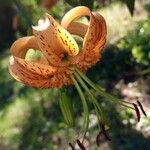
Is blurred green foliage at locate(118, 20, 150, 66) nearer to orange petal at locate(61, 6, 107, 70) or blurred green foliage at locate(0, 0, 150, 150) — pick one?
blurred green foliage at locate(0, 0, 150, 150)

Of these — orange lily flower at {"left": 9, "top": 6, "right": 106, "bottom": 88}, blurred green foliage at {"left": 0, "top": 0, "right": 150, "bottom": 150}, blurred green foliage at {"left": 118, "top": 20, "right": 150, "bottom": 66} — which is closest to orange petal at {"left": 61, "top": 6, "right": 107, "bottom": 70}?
orange lily flower at {"left": 9, "top": 6, "right": 106, "bottom": 88}

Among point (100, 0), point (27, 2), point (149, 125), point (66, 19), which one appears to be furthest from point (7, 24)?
point (66, 19)

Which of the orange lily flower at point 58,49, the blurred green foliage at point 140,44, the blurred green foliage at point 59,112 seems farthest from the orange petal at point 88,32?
the blurred green foliage at point 140,44

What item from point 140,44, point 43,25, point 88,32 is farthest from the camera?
point 140,44

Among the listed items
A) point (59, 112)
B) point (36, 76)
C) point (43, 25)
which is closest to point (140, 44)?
point (59, 112)

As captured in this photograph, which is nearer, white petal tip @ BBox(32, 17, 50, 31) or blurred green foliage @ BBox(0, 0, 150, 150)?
white petal tip @ BBox(32, 17, 50, 31)

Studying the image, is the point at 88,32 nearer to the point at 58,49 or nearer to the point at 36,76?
the point at 58,49

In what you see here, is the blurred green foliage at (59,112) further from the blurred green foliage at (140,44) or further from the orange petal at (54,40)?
the orange petal at (54,40)
